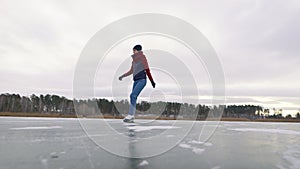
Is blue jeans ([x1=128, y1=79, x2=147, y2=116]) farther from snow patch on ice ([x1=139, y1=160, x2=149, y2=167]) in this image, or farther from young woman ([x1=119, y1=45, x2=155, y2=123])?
snow patch on ice ([x1=139, y1=160, x2=149, y2=167])

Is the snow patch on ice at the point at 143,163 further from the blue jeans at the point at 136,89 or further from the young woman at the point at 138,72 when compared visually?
the blue jeans at the point at 136,89

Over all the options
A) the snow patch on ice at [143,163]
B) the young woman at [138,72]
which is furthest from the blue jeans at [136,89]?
the snow patch on ice at [143,163]

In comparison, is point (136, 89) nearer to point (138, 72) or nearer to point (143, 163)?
point (138, 72)

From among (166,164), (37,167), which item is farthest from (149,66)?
(37,167)

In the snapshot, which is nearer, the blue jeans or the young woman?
the young woman

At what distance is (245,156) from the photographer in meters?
2.84

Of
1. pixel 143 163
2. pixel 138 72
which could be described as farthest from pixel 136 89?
pixel 143 163

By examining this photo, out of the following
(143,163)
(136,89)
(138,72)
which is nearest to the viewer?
(143,163)

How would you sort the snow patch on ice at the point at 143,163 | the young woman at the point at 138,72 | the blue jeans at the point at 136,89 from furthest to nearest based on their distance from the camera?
1. the blue jeans at the point at 136,89
2. the young woman at the point at 138,72
3. the snow patch on ice at the point at 143,163

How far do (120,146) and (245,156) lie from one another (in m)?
1.91

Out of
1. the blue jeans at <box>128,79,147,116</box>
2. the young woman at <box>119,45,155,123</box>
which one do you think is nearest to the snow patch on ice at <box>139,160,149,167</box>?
the young woman at <box>119,45,155,123</box>

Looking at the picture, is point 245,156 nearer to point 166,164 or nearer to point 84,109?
point 166,164

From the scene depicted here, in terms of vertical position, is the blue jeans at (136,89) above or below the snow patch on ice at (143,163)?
above

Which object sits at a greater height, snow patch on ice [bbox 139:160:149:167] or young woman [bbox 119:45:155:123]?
young woman [bbox 119:45:155:123]
